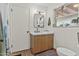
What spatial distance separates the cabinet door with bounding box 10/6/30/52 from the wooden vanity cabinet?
93mm

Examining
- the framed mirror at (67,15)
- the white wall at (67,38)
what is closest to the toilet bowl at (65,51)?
the white wall at (67,38)

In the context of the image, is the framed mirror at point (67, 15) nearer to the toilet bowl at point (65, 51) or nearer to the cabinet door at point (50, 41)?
the cabinet door at point (50, 41)

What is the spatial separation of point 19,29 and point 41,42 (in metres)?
0.40

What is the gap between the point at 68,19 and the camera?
5.03 feet

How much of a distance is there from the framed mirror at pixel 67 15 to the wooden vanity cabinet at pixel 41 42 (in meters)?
0.25

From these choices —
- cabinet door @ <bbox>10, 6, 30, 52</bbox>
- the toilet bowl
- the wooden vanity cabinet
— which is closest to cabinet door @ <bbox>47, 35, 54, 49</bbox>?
the wooden vanity cabinet

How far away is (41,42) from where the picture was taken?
62.2 inches

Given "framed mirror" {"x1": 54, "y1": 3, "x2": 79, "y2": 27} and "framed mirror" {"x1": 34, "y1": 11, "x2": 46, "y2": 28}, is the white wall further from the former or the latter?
"framed mirror" {"x1": 34, "y1": 11, "x2": 46, "y2": 28}

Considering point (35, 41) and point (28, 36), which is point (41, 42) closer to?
point (35, 41)

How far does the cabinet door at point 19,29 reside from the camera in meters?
1.51

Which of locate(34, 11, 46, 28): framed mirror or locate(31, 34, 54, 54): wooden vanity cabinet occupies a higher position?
locate(34, 11, 46, 28): framed mirror

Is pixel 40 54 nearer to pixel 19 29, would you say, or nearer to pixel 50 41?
pixel 50 41

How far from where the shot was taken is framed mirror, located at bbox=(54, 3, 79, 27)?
1.52 m

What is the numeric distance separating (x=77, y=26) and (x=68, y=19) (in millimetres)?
173
